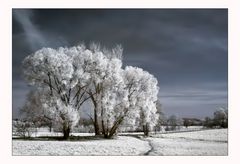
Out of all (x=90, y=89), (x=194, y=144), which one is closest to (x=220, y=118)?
(x=194, y=144)

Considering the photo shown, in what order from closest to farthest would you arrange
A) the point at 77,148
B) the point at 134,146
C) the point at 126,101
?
the point at 77,148, the point at 134,146, the point at 126,101

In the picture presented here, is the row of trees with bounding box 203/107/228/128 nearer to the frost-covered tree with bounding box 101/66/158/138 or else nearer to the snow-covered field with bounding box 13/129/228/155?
the snow-covered field with bounding box 13/129/228/155

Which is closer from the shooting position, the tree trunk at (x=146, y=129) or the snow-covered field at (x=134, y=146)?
the snow-covered field at (x=134, y=146)

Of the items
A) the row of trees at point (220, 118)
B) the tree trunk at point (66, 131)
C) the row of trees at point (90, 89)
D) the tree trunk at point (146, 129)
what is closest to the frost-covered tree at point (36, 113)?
the row of trees at point (90, 89)

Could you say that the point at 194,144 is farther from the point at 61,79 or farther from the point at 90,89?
the point at 61,79

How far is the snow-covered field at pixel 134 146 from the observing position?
24.9ft

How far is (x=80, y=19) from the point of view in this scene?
7.81m

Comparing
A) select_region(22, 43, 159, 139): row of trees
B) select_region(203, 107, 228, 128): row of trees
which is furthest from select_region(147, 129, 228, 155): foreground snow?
select_region(22, 43, 159, 139): row of trees

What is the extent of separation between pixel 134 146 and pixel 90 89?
1.35m

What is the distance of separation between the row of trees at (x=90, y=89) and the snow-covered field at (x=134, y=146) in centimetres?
28

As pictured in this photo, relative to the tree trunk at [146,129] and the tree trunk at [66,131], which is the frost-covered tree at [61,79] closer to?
the tree trunk at [66,131]

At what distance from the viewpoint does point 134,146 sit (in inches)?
305
